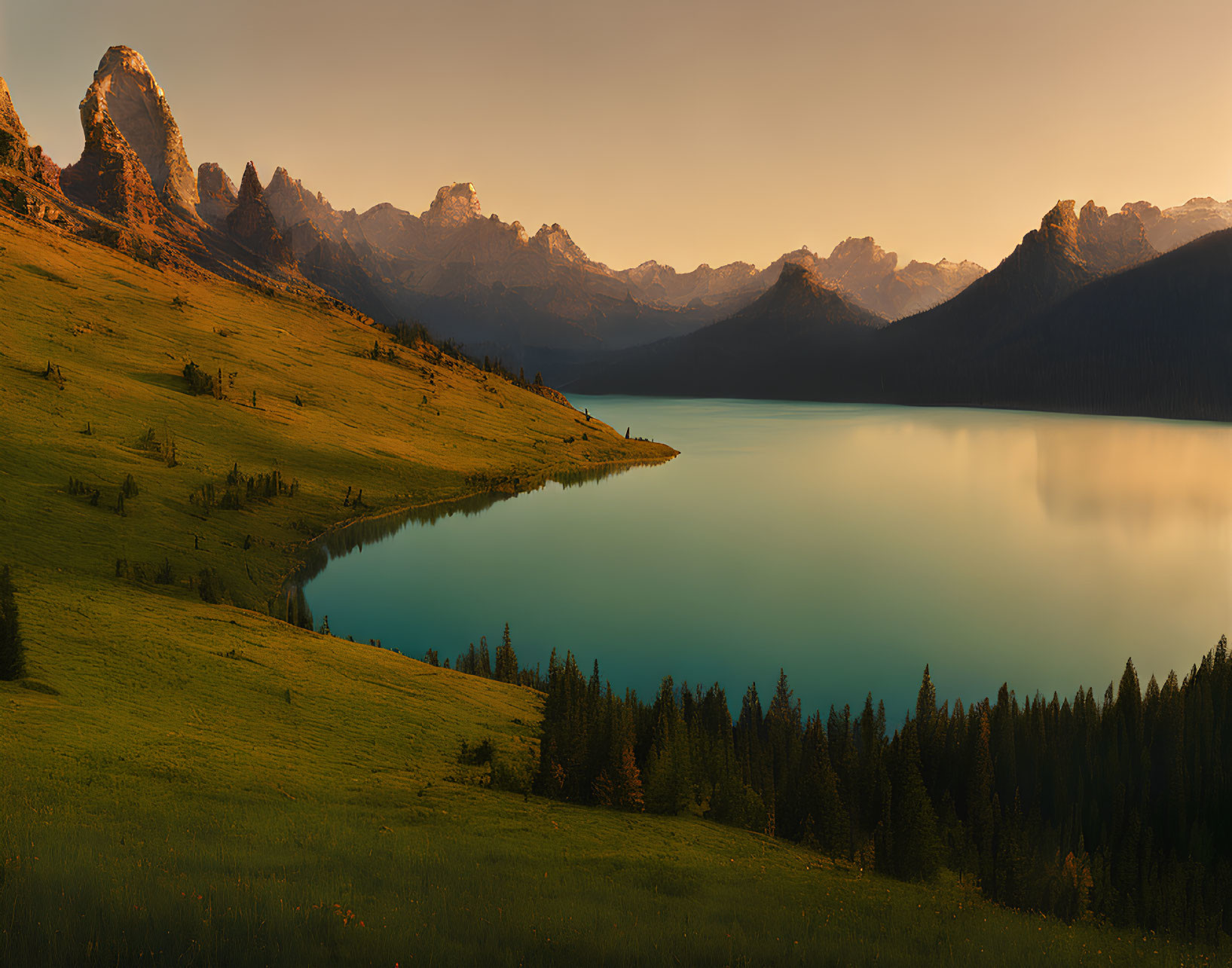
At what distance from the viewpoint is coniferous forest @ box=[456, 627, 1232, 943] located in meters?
30.8

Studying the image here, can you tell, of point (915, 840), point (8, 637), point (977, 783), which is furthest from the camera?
point (977, 783)

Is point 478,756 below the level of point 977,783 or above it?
above

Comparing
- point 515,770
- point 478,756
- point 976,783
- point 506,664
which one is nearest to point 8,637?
point 478,756

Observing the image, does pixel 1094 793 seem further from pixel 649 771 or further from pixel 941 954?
pixel 941 954

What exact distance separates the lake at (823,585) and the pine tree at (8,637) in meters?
33.3

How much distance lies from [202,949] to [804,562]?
82286 mm

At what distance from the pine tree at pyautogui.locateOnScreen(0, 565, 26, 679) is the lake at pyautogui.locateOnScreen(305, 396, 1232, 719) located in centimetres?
3327

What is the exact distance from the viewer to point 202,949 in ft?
36.1

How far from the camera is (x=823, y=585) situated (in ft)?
257

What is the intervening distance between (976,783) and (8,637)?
160 ft

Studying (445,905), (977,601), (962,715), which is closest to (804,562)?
(977,601)

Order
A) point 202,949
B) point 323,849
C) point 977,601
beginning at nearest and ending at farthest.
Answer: point 202,949
point 323,849
point 977,601

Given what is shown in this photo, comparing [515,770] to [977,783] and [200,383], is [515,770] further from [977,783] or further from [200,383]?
[200,383]

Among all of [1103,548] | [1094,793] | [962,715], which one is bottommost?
[1094,793]
